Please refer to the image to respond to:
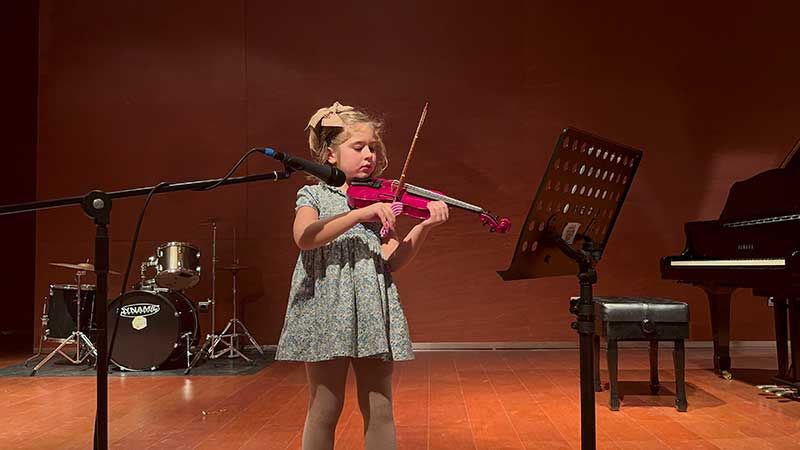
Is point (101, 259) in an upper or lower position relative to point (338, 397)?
upper

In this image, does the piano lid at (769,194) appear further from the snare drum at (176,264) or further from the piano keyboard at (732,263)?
the snare drum at (176,264)

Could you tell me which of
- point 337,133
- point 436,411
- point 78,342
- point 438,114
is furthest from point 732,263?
point 78,342

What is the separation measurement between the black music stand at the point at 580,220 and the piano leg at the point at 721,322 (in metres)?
2.72

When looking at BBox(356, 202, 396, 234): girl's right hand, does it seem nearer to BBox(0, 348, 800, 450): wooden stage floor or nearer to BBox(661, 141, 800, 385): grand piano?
BBox(0, 348, 800, 450): wooden stage floor

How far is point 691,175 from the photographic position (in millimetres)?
6203

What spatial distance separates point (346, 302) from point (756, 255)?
3.03 meters

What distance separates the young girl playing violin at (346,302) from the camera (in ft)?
6.26

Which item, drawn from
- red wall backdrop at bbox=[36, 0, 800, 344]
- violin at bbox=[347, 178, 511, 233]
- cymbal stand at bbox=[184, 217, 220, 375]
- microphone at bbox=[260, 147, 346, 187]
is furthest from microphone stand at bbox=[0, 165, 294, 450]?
red wall backdrop at bbox=[36, 0, 800, 344]

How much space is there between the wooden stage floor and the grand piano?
0.37 meters

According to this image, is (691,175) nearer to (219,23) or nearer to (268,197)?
(268,197)

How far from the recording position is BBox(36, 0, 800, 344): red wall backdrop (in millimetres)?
6199

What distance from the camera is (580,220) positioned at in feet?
6.74

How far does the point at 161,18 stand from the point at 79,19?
761mm

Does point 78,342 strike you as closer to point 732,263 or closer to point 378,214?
point 378,214
